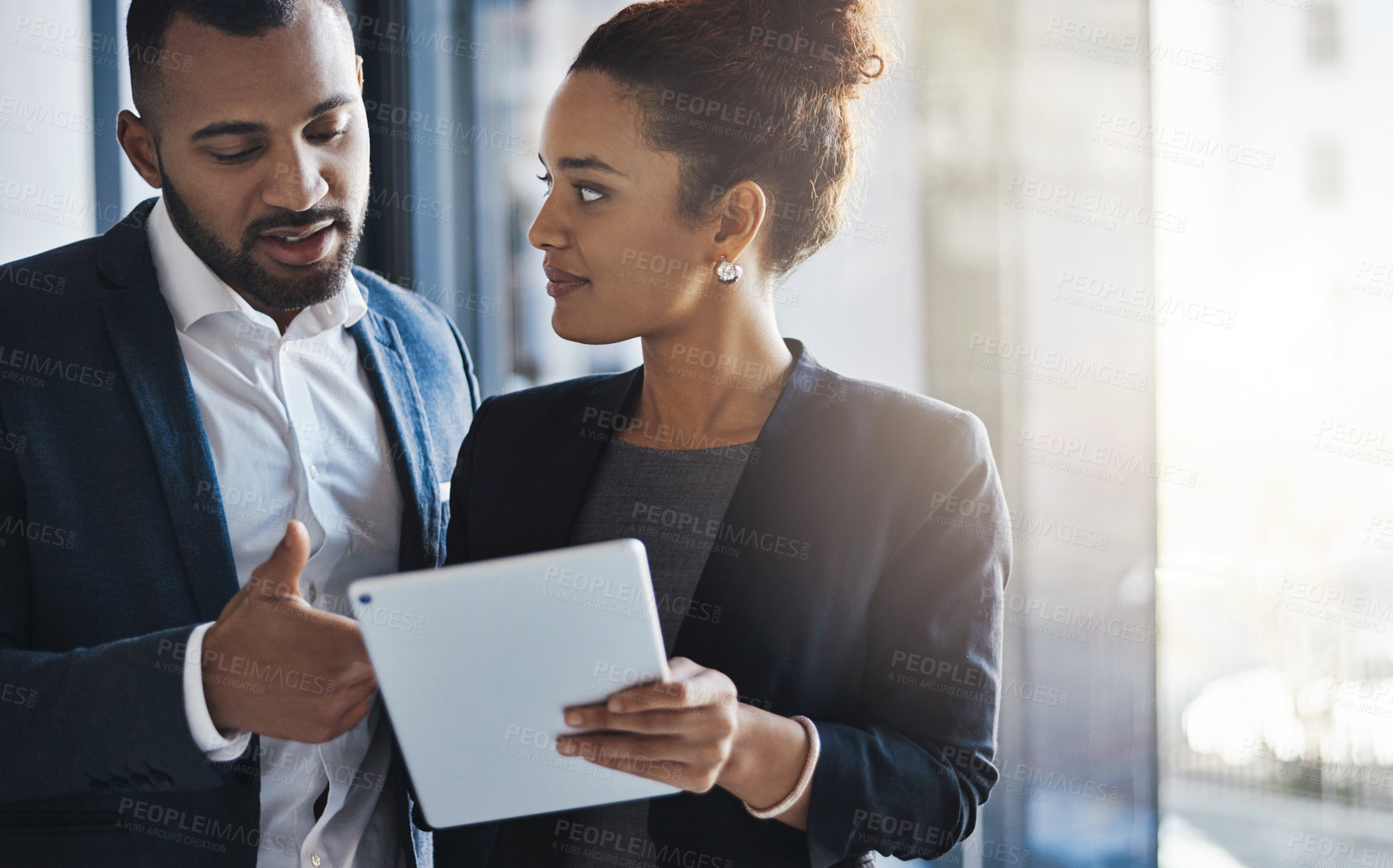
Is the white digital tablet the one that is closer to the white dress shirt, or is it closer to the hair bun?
the white dress shirt

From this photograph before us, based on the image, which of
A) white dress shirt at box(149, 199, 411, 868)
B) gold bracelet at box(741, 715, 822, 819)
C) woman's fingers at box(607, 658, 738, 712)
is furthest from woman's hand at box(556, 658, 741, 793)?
white dress shirt at box(149, 199, 411, 868)

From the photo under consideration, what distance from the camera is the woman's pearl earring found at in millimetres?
1384

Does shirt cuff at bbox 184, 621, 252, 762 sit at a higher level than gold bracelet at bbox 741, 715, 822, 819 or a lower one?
higher

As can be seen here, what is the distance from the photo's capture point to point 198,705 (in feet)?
3.85

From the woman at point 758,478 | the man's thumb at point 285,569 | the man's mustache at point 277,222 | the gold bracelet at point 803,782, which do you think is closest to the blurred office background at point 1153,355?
the woman at point 758,478

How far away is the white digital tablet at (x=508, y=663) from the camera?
0.96m

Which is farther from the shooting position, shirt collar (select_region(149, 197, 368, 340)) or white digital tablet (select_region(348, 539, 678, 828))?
shirt collar (select_region(149, 197, 368, 340))

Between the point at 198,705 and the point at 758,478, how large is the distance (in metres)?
0.69

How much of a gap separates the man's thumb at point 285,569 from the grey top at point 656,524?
39 cm

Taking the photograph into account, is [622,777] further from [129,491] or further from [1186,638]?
[1186,638]

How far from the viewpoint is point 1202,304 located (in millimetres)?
1601

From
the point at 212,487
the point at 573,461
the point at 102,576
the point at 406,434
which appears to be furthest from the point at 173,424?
the point at 573,461

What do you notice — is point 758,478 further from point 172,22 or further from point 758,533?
point 172,22

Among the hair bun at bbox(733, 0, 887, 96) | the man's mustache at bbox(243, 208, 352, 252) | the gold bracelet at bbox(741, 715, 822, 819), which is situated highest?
the hair bun at bbox(733, 0, 887, 96)
